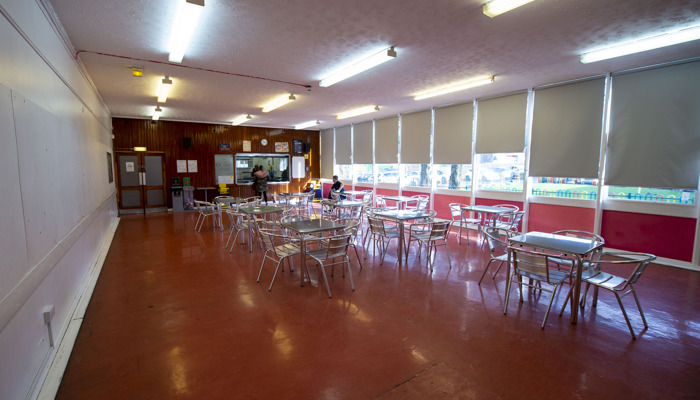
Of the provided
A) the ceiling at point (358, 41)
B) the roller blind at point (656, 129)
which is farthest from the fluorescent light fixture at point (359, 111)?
the roller blind at point (656, 129)

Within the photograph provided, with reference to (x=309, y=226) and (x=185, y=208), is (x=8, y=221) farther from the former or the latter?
(x=185, y=208)

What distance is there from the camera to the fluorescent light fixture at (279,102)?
7.51m

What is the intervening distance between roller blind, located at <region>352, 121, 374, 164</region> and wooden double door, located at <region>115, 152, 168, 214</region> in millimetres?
7243

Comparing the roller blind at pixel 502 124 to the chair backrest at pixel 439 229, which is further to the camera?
the roller blind at pixel 502 124

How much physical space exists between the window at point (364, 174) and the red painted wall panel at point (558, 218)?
5.90 metres

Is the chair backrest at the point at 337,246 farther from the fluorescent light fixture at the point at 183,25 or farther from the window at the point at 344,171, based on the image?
the window at the point at 344,171

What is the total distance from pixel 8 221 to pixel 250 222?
12.6 ft

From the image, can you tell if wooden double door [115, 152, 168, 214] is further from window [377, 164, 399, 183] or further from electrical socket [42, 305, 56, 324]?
electrical socket [42, 305, 56, 324]

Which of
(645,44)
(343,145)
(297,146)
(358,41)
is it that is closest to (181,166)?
(297,146)

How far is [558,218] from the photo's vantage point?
670 cm

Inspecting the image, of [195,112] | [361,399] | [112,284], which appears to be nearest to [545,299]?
[361,399]

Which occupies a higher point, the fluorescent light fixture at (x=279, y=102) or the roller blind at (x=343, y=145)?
the fluorescent light fixture at (x=279, y=102)

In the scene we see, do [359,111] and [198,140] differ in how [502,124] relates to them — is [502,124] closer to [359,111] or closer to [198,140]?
[359,111]

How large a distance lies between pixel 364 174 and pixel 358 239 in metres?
5.57
